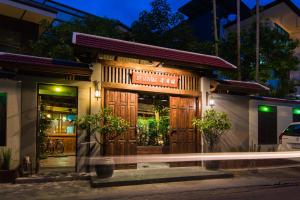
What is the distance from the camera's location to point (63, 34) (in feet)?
65.1

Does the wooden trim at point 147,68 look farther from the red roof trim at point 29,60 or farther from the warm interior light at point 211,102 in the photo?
the red roof trim at point 29,60

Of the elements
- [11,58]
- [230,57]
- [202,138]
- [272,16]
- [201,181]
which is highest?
[272,16]

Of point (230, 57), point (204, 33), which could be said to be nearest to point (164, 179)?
point (230, 57)

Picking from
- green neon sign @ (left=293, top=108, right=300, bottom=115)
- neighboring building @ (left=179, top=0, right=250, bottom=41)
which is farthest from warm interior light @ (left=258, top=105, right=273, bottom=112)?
neighboring building @ (left=179, top=0, right=250, bottom=41)

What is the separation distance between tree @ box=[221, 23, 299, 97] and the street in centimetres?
1123

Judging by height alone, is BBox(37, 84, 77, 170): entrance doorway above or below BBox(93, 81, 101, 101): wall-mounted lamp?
below

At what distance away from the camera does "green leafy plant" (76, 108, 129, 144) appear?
1172cm

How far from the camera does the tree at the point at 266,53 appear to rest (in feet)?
71.2

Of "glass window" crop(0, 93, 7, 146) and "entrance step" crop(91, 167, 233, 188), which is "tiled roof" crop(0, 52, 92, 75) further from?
"entrance step" crop(91, 167, 233, 188)

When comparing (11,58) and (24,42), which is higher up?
(24,42)

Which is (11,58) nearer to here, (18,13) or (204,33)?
(18,13)

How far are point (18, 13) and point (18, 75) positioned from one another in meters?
7.76

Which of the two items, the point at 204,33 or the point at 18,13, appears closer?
the point at 18,13

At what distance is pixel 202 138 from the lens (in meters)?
14.2
